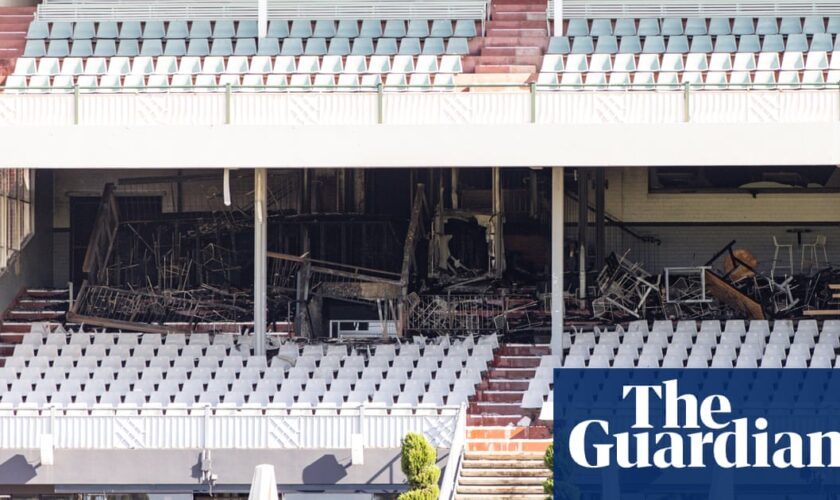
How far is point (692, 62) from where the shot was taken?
3038 cm

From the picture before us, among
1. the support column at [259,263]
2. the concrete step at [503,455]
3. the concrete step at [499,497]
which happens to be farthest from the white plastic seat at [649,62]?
the concrete step at [499,497]

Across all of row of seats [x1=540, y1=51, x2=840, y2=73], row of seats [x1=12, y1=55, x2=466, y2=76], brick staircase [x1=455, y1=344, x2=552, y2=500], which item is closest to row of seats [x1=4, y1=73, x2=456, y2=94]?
row of seats [x1=12, y1=55, x2=466, y2=76]

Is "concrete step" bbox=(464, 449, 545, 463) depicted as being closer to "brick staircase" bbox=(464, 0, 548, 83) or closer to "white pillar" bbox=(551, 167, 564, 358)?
"white pillar" bbox=(551, 167, 564, 358)

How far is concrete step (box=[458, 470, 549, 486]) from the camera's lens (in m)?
23.7

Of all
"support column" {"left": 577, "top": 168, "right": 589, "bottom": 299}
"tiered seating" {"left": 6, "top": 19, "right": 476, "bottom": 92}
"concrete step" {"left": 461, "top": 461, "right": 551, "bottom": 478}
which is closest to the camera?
"concrete step" {"left": 461, "top": 461, "right": 551, "bottom": 478}

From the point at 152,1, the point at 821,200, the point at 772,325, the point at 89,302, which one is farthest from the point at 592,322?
the point at 152,1

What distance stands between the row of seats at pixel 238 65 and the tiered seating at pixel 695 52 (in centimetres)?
204

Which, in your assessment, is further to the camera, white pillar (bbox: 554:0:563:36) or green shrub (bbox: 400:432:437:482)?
white pillar (bbox: 554:0:563:36)

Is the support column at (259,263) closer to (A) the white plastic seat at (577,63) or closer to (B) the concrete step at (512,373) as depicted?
(B) the concrete step at (512,373)

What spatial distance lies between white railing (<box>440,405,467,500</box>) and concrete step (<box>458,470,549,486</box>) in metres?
0.17

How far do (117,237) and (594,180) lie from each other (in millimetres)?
7791

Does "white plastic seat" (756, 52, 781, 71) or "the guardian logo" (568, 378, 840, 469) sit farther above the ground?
"white plastic seat" (756, 52, 781, 71)

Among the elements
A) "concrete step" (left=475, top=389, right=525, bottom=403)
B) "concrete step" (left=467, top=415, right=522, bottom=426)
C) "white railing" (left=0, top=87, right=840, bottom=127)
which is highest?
"white railing" (left=0, top=87, right=840, bottom=127)

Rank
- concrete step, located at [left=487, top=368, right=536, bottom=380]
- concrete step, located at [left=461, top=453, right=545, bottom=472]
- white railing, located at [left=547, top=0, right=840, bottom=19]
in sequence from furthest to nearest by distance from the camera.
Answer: white railing, located at [left=547, top=0, right=840, bottom=19] → concrete step, located at [left=487, top=368, right=536, bottom=380] → concrete step, located at [left=461, top=453, right=545, bottom=472]
